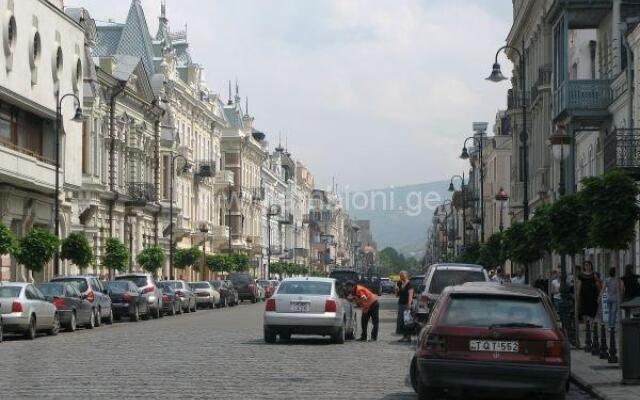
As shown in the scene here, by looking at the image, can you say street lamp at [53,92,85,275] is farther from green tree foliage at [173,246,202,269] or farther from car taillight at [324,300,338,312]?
green tree foliage at [173,246,202,269]

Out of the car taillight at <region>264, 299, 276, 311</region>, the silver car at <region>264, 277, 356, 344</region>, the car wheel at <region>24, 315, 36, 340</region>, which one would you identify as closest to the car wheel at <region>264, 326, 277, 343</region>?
the silver car at <region>264, 277, 356, 344</region>

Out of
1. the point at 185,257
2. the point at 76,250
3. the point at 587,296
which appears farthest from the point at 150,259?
the point at 587,296

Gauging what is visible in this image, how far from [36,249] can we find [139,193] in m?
29.4

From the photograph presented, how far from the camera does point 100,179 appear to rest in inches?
2763

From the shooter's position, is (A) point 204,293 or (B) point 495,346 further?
(A) point 204,293

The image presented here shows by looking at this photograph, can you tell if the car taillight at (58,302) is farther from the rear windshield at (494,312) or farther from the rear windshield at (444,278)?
the rear windshield at (494,312)

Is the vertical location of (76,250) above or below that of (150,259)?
above

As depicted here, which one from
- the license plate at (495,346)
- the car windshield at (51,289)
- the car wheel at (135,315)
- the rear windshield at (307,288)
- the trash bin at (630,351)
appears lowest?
the car wheel at (135,315)

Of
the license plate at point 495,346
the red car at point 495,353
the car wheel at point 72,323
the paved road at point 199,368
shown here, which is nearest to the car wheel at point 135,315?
the car wheel at point 72,323

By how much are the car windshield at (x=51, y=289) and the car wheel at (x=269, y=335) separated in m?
9.16

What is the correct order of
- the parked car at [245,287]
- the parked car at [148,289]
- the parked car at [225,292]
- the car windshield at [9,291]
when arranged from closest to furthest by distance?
the car windshield at [9,291] → the parked car at [148,289] → the parked car at [225,292] → the parked car at [245,287]

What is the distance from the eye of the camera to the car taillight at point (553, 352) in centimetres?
1565

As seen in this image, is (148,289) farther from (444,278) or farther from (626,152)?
(626,152)

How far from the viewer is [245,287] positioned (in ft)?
267
